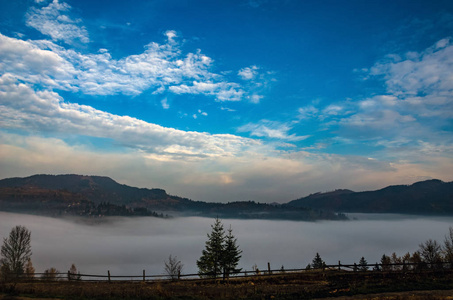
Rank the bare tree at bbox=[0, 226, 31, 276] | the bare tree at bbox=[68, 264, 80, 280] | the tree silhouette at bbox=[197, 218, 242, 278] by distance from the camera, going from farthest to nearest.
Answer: the bare tree at bbox=[0, 226, 31, 276]
the tree silhouette at bbox=[197, 218, 242, 278]
the bare tree at bbox=[68, 264, 80, 280]

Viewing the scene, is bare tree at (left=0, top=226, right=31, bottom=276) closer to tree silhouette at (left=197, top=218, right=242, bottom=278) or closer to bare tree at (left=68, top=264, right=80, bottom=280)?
bare tree at (left=68, top=264, right=80, bottom=280)

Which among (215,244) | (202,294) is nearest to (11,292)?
(202,294)

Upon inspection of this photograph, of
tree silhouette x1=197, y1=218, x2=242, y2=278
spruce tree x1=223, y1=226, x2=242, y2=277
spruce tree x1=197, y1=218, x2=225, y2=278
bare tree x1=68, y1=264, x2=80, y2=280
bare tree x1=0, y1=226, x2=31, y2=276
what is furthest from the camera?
bare tree x1=0, y1=226, x2=31, y2=276

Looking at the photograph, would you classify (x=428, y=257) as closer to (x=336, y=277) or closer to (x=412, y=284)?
(x=336, y=277)

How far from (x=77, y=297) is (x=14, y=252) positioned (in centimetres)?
8709

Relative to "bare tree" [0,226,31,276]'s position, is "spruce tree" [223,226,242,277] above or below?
above

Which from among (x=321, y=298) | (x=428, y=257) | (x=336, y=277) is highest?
(x=321, y=298)

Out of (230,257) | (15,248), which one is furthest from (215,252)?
(15,248)

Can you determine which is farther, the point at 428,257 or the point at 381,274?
the point at 428,257

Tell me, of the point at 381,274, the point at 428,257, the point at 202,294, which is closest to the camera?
the point at 202,294

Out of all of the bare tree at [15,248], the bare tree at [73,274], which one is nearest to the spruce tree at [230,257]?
the bare tree at [73,274]

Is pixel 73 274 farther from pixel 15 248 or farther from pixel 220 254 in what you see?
pixel 15 248

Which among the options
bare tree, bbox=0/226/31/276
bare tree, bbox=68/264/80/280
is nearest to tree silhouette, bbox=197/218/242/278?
bare tree, bbox=68/264/80/280

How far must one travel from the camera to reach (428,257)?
256 feet
